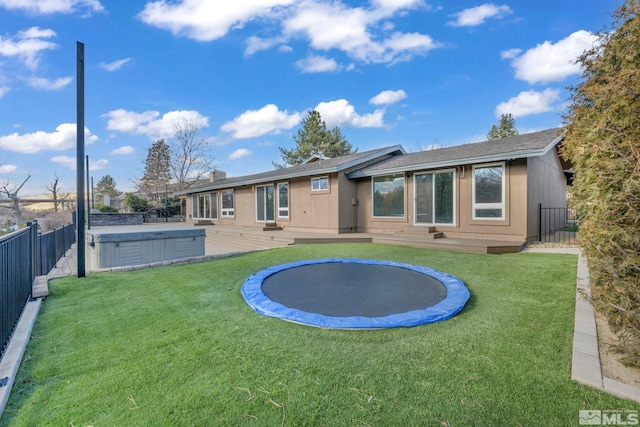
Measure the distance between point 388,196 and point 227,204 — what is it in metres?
9.93

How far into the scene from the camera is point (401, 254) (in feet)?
22.7

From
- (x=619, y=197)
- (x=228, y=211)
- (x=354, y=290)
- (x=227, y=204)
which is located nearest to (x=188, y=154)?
(x=227, y=204)

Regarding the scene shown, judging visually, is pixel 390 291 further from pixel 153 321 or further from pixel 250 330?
pixel 153 321

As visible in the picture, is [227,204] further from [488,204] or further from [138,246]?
[488,204]

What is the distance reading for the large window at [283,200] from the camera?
41.8ft

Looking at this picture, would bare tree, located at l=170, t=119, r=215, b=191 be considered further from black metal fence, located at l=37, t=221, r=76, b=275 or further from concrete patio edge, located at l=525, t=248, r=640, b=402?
concrete patio edge, located at l=525, t=248, r=640, b=402

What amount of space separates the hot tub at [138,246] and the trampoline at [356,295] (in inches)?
132

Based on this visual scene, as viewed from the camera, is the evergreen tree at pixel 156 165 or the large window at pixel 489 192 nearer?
the large window at pixel 489 192

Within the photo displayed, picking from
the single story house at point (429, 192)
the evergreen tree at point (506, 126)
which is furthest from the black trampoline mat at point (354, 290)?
the evergreen tree at point (506, 126)

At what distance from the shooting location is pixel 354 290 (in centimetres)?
409

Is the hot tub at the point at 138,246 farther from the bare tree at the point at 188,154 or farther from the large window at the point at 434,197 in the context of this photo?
the bare tree at the point at 188,154

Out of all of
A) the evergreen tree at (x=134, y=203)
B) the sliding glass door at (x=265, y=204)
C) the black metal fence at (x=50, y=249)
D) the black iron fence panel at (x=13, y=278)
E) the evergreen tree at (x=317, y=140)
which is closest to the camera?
the black iron fence panel at (x=13, y=278)

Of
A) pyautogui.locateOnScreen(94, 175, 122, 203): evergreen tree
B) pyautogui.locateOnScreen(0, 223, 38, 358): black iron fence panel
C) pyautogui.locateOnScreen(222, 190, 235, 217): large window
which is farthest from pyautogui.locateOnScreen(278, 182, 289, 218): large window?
pyautogui.locateOnScreen(94, 175, 122, 203): evergreen tree

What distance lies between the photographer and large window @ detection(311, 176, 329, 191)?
11039 mm
